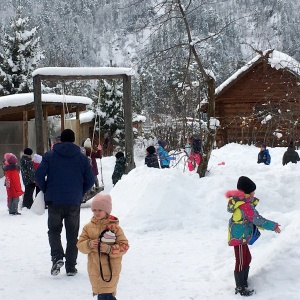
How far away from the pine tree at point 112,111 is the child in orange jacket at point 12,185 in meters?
20.8

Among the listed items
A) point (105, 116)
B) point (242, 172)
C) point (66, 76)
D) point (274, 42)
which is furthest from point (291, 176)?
point (105, 116)

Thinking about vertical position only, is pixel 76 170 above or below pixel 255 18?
below

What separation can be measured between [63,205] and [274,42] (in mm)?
6508

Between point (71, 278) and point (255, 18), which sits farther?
point (255, 18)

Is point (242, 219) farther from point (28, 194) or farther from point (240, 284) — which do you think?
point (28, 194)

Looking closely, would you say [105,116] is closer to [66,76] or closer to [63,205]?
[66,76]

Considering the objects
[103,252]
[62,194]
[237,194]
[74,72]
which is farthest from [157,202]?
[74,72]

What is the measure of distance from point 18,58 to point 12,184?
894 inches

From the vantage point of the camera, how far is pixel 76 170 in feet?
20.5

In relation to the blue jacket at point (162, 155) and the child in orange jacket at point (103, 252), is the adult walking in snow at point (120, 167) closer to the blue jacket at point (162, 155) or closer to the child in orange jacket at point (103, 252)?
the blue jacket at point (162, 155)

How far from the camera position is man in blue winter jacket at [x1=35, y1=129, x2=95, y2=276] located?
20.1ft

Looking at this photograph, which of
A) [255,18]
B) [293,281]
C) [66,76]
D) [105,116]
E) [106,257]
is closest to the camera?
[106,257]

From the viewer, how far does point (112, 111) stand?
3309 cm

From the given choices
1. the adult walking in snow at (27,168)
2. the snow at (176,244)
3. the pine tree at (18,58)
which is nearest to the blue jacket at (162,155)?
the snow at (176,244)
